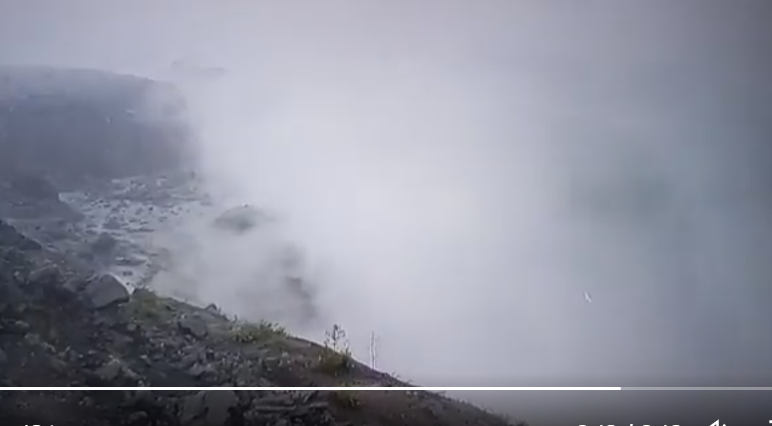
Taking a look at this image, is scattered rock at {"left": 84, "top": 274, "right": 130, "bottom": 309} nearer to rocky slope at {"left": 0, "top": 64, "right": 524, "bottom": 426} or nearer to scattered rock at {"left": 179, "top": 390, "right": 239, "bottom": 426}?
rocky slope at {"left": 0, "top": 64, "right": 524, "bottom": 426}

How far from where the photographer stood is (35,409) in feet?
7.09

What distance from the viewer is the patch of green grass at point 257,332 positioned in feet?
7.39

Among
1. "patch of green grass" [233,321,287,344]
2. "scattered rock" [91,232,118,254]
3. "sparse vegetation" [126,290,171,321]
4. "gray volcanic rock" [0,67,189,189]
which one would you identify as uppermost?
"gray volcanic rock" [0,67,189,189]

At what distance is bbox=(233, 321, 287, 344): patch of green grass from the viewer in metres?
2.25

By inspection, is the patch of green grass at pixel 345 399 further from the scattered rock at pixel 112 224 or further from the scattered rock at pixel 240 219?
the scattered rock at pixel 112 224

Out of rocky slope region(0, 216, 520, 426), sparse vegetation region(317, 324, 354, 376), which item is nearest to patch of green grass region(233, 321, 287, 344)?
rocky slope region(0, 216, 520, 426)

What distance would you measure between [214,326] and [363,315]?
1.37ft

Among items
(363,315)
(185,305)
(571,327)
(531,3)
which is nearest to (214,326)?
(185,305)

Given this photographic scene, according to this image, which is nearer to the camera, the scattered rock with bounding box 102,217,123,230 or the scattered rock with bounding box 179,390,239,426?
the scattered rock with bounding box 179,390,239,426

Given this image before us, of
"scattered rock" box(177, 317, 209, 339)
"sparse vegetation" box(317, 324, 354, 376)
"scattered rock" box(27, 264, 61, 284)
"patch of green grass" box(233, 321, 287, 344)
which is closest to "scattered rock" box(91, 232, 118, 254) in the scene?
"scattered rock" box(27, 264, 61, 284)

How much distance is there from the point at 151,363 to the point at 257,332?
297mm

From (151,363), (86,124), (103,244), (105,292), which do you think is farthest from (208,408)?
(86,124)

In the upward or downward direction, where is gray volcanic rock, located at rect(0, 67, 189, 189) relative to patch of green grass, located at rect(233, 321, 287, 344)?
upward

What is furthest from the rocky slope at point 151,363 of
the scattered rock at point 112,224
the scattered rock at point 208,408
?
the scattered rock at point 112,224
